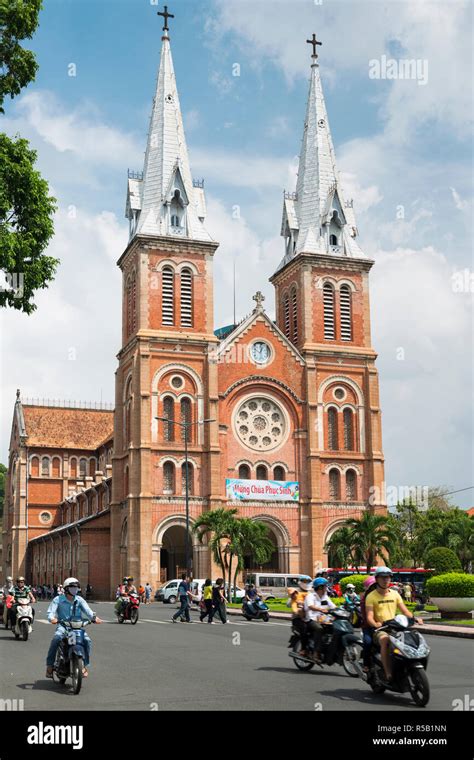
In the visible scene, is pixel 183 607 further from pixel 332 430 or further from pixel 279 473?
pixel 332 430

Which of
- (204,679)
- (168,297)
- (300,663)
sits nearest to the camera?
(204,679)

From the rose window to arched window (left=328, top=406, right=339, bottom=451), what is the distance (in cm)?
345

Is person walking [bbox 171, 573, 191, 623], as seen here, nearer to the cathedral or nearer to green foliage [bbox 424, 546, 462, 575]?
green foliage [bbox 424, 546, 462, 575]

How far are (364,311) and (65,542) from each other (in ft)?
96.9

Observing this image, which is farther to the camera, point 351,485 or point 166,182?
point 166,182

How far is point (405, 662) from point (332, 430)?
5347 cm

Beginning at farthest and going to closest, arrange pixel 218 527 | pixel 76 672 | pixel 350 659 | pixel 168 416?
pixel 168 416 → pixel 218 527 → pixel 350 659 → pixel 76 672

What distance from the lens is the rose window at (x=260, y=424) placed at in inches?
2500

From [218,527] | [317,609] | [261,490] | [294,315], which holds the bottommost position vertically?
[317,609]

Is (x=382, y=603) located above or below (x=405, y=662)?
above

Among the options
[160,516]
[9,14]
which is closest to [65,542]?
[160,516]

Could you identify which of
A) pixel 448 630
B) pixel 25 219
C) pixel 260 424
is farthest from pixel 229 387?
pixel 25 219

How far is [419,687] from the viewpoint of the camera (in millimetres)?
12070
